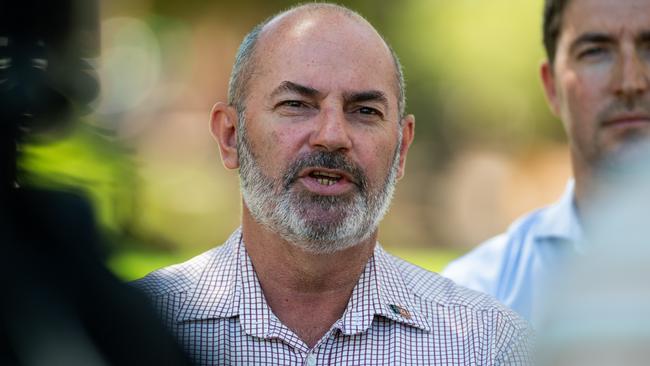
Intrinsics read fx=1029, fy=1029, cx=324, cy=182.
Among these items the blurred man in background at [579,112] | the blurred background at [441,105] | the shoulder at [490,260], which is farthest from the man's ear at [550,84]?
the blurred background at [441,105]

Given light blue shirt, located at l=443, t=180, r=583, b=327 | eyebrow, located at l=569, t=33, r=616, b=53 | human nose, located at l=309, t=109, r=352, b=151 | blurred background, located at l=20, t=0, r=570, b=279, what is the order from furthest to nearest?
blurred background, located at l=20, t=0, r=570, b=279
light blue shirt, located at l=443, t=180, r=583, b=327
eyebrow, located at l=569, t=33, r=616, b=53
human nose, located at l=309, t=109, r=352, b=151

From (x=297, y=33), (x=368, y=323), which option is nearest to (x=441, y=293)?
(x=368, y=323)

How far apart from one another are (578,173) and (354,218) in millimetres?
→ 1139

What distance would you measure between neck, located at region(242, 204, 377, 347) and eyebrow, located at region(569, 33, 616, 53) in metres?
1.09

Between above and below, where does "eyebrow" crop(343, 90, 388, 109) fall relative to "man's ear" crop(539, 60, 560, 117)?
below

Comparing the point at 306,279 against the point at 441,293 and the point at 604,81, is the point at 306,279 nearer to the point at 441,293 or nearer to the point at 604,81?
the point at 441,293

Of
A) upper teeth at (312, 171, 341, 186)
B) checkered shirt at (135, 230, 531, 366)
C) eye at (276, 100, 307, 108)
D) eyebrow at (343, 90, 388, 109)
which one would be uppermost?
eyebrow at (343, 90, 388, 109)

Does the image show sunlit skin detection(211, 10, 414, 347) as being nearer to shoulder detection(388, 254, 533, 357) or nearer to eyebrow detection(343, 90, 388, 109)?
eyebrow detection(343, 90, 388, 109)

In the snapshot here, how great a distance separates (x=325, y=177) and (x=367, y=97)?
0.77 ft

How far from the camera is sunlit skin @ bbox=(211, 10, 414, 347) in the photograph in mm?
2498

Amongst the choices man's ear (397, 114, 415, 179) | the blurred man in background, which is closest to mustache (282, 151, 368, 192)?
man's ear (397, 114, 415, 179)

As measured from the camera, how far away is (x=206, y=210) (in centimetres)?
1123

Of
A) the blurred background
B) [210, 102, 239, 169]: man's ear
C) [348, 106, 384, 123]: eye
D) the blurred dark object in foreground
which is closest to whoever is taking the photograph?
the blurred dark object in foreground

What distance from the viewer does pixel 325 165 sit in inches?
96.4
